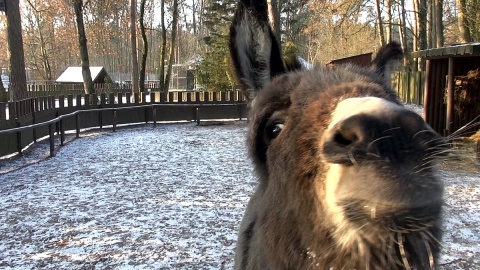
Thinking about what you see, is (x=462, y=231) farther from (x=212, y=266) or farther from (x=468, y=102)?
(x=468, y=102)

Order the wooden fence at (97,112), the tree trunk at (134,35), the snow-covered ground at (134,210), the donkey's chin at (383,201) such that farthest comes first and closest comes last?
the tree trunk at (134,35), the wooden fence at (97,112), the snow-covered ground at (134,210), the donkey's chin at (383,201)

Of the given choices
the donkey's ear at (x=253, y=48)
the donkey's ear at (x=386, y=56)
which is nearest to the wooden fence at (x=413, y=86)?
the donkey's ear at (x=386, y=56)

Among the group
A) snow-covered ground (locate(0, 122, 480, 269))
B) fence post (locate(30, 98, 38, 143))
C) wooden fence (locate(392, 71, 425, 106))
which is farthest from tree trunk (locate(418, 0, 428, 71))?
fence post (locate(30, 98, 38, 143))

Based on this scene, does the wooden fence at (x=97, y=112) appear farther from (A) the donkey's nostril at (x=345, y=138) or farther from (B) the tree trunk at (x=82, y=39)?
(A) the donkey's nostril at (x=345, y=138)

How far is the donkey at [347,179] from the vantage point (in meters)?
0.98

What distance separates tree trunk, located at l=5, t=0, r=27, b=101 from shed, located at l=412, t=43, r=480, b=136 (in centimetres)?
1263

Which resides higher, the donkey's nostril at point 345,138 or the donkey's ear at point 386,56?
the donkey's ear at point 386,56

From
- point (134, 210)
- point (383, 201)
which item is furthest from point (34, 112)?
point (383, 201)

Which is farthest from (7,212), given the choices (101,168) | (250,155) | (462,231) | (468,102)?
(468,102)

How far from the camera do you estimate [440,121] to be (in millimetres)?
11406

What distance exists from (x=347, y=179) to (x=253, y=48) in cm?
118

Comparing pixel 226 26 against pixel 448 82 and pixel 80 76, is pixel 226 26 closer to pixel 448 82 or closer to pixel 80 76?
pixel 448 82

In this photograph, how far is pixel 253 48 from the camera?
6.72 ft

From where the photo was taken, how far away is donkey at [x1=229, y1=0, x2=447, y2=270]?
98 centimetres
